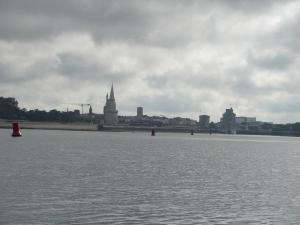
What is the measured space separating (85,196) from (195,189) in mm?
10786

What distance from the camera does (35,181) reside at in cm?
5159

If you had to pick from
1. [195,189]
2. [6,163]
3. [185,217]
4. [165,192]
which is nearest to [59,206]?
[185,217]

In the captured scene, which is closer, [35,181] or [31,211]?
[31,211]

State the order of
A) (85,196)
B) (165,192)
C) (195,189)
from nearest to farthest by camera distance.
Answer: (85,196) → (165,192) → (195,189)

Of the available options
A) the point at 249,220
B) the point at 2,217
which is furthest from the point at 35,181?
the point at 249,220

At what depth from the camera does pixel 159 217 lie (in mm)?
36562

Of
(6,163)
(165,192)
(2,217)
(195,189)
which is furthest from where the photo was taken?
(6,163)

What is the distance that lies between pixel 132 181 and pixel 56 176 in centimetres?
689

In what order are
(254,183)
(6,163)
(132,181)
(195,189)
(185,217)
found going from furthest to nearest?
(6,163)
(254,183)
(132,181)
(195,189)
(185,217)

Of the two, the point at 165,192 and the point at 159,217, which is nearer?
the point at 159,217

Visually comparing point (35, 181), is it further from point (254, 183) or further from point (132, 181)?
point (254, 183)

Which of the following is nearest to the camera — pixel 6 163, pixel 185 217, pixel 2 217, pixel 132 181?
pixel 2 217

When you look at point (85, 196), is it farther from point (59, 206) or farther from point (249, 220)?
point (249, 220)

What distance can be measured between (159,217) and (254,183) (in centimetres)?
2401
